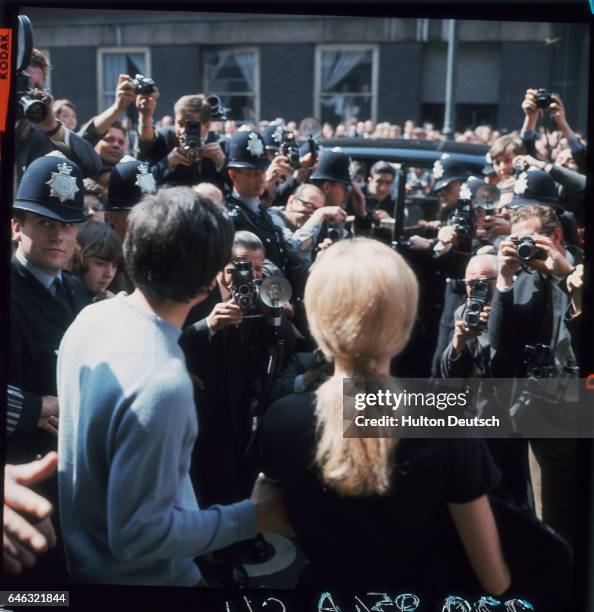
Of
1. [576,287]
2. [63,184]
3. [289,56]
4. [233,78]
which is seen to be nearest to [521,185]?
[576,287]

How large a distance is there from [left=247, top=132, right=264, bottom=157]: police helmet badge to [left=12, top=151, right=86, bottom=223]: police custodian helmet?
2.66ft

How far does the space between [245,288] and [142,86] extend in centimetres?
100

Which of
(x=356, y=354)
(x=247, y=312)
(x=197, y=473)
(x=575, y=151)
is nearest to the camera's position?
(x=356, y=354)

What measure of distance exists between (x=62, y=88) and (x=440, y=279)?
1.65 metres

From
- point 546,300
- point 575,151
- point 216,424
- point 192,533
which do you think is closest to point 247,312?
point 216,424

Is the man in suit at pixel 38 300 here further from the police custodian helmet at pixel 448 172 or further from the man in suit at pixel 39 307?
the police custodian helmet at pixel 448 172

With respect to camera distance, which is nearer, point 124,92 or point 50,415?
point 50,415

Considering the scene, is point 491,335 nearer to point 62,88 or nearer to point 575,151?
point 575,151

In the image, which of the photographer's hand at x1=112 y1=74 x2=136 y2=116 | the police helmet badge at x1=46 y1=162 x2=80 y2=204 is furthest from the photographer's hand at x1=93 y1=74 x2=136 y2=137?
the police helmet badge at x1=46 y1=162 x2=80 y2=204

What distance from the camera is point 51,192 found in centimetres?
224

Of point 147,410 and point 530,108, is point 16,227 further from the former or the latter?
point 530,108

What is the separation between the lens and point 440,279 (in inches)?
94.7

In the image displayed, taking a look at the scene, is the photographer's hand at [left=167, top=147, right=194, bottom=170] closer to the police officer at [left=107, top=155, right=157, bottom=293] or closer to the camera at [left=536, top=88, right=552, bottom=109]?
the police officer at [left=107, top=155, right=157, bottom=293]

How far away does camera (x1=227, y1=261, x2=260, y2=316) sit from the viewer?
2270 millimetres
